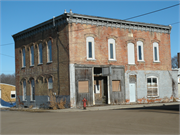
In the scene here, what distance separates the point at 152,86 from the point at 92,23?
10.4 m

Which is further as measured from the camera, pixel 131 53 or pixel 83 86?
pixel 131 53

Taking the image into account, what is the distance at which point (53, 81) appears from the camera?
27.7 m

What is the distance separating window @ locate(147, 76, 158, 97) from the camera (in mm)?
30781

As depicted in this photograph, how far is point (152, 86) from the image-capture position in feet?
102

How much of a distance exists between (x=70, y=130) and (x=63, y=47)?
16.2m

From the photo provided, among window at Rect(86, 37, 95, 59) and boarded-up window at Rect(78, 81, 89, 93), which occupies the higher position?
window at Rect(86, 37, 95, 59)

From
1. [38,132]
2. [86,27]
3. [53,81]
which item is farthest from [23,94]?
[38,132]

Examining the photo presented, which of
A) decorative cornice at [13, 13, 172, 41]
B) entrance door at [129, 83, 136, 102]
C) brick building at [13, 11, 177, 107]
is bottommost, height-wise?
entrance door at [129, 83, 136, 102]

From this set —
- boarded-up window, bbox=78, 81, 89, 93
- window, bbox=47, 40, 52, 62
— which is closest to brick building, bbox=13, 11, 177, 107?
boarded-up window, bbox=78, 81, 89, 93

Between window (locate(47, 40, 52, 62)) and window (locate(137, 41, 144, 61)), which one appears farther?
window (locate(137, 41, 144, 61))

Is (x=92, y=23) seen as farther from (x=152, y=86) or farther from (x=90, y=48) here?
(x=152, y=86)

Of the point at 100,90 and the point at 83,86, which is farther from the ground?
the point at 83,86

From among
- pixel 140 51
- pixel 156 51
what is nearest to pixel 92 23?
pixel 140 51

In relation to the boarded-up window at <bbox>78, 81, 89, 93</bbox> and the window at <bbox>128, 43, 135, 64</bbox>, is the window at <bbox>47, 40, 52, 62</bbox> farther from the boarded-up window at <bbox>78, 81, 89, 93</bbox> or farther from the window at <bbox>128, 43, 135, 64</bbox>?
the window at <bbox>128, 43, 135, 64</bbox>
